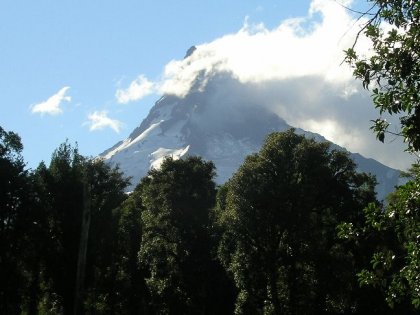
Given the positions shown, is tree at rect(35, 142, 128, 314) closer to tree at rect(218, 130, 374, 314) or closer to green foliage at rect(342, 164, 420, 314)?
tree at rect(218, 130, 374, 314)

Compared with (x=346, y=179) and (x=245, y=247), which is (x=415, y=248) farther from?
(x=346, y=179)

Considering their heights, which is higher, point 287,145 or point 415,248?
point 287,145

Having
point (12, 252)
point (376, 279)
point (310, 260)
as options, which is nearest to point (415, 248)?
point (376, 279)

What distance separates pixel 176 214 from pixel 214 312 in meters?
8.13

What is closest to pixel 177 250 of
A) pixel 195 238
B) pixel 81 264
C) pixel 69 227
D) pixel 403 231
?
pixel 195 238

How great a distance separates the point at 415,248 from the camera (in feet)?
29.6

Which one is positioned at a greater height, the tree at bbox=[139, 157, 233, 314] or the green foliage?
the tree at bbox=[139, 157, 233, 314]

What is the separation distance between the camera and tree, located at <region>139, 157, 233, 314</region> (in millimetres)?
40312

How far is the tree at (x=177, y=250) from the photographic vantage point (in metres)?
40.3

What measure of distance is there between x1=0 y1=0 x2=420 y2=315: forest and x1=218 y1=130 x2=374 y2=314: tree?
0.06m

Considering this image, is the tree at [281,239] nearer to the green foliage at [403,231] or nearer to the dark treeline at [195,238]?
the dark treeline at [195,238]

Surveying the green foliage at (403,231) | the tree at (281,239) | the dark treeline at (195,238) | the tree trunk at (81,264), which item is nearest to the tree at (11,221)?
the dark treeline at (195,238)

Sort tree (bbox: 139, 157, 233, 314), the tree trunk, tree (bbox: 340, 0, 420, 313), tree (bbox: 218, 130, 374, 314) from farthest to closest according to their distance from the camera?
tree (bbox: 139, 157, 233, 314) → tree (bbox: 218, 130, 374, 314) → the tree trunk → tree (bbox: 340, 0, 420, 313)

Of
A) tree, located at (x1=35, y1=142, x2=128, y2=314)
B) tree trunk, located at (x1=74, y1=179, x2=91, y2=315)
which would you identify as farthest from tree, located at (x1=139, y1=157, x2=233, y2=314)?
tree trunk, located at (x1=74, y1=179, x2=91, y2=315)
